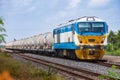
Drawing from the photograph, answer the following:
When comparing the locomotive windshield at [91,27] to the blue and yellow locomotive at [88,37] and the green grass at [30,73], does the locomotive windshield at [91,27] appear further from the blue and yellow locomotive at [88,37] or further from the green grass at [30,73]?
the green grass at [30,73]

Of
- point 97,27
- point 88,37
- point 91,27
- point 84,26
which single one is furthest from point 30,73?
point 97,27

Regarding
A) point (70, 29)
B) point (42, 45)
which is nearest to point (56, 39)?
point (70, 29)

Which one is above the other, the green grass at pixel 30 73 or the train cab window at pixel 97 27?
the train cab window at pixel 97 27

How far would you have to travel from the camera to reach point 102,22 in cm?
2305

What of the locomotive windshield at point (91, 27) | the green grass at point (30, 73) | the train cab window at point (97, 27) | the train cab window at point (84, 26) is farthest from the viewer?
the train cab window at point (97, 27)

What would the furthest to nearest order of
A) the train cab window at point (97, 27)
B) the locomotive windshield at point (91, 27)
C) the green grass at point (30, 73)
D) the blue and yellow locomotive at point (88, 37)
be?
the train cab window at point (97, 27)
the locomotive windshield at point (91, 27)
the blue and yellow locomotive at point (88, 37)
the green grass at point (30, 73)

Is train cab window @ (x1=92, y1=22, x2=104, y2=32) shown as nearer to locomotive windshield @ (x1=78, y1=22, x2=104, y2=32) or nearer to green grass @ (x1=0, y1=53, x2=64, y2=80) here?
locomotive windshield @ (x1=78, y1=22, x2=104, y2=32)

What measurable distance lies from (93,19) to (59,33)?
230 inches

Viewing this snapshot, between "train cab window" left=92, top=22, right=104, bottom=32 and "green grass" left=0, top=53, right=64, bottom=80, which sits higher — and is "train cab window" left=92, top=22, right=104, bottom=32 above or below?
above

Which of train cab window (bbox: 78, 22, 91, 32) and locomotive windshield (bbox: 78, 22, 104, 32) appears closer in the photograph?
train cab window (bbox: 78, 22, 91, 32)

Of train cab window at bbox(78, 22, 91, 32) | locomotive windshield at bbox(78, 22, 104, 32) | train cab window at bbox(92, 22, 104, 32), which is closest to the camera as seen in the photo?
train cab window at bbox(78, 22, 91, 32)

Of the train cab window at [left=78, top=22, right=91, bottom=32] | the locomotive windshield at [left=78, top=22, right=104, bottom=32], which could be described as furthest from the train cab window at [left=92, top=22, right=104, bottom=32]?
the train cab window at [left=78, top=22, right=91, bottom=32]

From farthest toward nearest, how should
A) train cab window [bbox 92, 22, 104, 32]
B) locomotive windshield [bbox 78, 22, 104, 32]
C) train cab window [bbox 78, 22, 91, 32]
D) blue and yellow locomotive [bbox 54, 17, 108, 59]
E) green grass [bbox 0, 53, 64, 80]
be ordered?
train cab window [bbox 92, 22, 104, 32], locomotive windshield [bbox 78, 22, 104, 32], train cab window [bbox 78, 22, 91, 32], blue and yellow locomotive [bbox 54, 17, 108, 59], green grass [bbox 0, 53, 64, 80]

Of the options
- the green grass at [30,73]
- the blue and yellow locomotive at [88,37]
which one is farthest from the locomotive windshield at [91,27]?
the green grass at [30,73]
